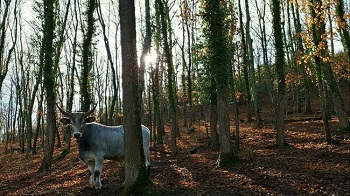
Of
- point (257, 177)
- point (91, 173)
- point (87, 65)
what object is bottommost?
point (257, 177)

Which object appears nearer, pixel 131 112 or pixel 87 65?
pixel 131 112

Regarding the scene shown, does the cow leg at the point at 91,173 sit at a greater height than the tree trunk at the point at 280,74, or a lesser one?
lesser

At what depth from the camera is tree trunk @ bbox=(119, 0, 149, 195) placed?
7.86 meters

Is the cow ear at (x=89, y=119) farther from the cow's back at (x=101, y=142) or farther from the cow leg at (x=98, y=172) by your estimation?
the cow leg at (x=98, y=172)

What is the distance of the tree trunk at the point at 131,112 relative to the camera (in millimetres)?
7863

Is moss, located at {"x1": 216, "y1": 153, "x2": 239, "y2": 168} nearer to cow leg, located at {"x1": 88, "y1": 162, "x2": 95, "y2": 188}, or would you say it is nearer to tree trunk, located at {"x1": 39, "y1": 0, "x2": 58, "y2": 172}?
cow leg, located at {"x1": 88, "y1": 162, "x2": 95, "y2": 188}

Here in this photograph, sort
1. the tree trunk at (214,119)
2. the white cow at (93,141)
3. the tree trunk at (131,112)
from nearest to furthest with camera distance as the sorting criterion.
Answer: the tree trunk at (131,112)
the white cow at (93,141)
the tree trunk at (214,119)

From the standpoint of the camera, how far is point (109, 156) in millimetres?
10938

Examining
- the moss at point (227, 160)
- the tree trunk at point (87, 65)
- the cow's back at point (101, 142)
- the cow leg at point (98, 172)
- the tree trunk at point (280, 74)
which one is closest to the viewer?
the cow leg at point (98, 172)

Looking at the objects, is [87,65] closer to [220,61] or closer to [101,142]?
[101,142]

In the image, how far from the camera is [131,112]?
7938 millimetres

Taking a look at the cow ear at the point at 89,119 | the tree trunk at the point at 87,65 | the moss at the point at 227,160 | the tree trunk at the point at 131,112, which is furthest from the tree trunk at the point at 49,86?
the tree trunk at the point at 131,112

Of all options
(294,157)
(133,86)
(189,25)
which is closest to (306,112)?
(189,25)

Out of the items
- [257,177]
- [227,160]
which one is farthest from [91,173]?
[257,177]
